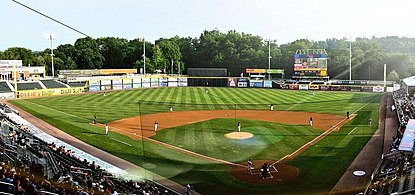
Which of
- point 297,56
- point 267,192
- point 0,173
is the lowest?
point 267,192

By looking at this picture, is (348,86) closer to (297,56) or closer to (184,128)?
(297,56)

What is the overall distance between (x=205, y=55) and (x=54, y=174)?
255 feet

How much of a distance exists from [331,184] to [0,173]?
12.4 meters

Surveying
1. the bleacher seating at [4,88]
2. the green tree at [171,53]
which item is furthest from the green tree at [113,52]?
the bleacher seating at [4,88]

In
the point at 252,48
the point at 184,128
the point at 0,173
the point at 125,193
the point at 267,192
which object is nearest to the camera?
the point at 0,173

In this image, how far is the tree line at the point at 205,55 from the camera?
7031 cm

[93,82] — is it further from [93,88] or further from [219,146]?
[219,146]

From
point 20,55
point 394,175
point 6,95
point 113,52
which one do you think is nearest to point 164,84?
point 113,52

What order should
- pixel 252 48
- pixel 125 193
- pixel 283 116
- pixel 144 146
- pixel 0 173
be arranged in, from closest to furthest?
pixel 0 173 < pixel 125 193 < pixel 144 146 < pixel 283 116 < pixel 252 48

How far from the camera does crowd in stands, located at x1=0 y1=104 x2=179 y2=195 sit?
10.4 meters

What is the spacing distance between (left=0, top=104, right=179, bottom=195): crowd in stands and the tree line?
6287cm

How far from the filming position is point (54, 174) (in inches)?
522

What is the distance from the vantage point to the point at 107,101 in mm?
45406

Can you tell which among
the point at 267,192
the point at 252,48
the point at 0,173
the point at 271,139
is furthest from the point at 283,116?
the point at 252,48
